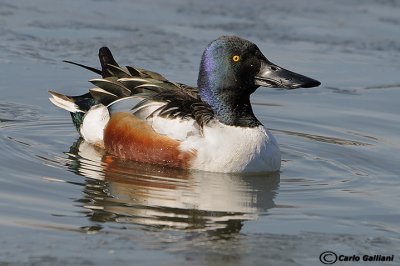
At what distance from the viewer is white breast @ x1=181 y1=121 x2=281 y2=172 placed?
28.2ft

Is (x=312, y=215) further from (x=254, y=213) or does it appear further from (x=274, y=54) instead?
(x=274, y=54)

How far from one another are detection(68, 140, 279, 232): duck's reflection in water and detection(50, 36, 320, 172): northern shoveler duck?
11cm

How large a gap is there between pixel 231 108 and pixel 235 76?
0.27 metres

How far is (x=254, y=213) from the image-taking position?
291 inches

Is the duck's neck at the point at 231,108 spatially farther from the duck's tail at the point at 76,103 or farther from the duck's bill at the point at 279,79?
the duck's tail at the point at 76,103

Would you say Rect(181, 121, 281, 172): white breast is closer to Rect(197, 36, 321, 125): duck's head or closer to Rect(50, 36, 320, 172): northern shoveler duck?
Rect(50, 36, 320, 172): northern shoveler duck

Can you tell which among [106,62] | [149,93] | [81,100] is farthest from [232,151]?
[81,100]

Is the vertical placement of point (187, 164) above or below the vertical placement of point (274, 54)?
below

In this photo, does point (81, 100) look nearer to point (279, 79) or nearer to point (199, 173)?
point (199, 173)

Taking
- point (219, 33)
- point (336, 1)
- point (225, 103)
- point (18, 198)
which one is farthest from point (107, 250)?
point (336, 1)

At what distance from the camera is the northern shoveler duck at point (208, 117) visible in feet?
28.4

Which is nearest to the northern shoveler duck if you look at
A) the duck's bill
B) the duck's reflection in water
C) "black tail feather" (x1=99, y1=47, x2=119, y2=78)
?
the duck's bill

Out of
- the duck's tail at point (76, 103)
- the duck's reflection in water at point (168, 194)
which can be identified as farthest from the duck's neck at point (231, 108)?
the duck's tail at point (76, 103)

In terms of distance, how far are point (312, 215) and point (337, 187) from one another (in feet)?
3.05
